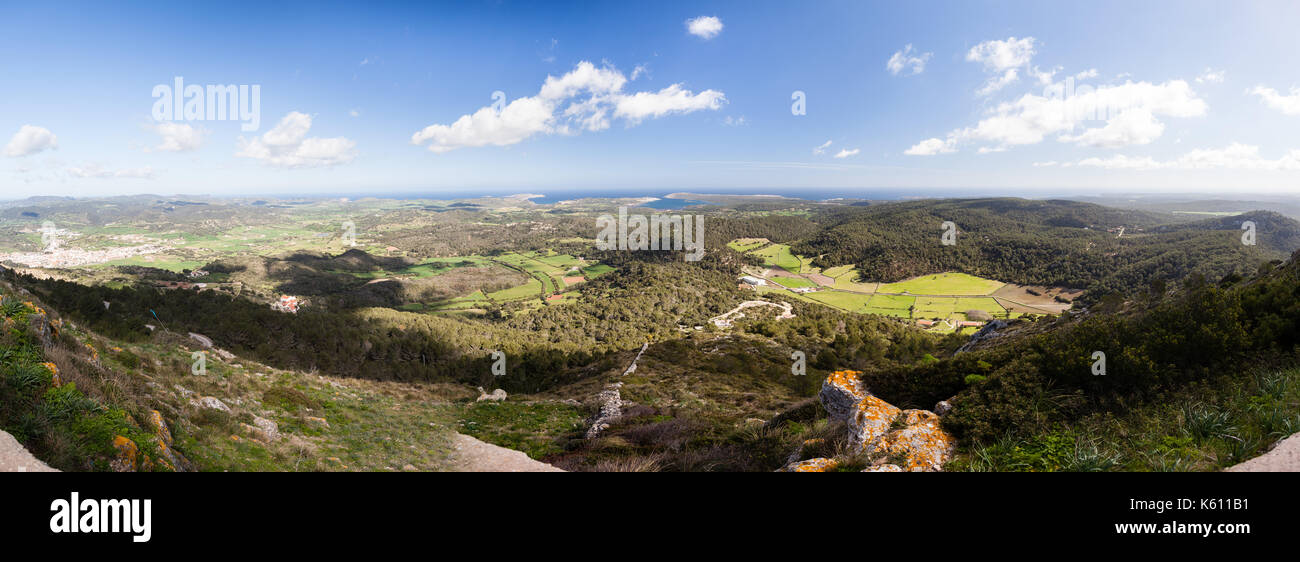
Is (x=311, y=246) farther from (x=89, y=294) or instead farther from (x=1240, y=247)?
(x=1240, y=247)

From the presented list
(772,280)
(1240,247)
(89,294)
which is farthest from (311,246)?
(1240,247)

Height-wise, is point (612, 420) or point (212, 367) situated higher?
point (212, 367)

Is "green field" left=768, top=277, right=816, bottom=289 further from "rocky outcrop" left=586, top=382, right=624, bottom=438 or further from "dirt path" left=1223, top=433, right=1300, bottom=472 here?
"dirt path" left=1223, top=433, right=1300, bottom=472

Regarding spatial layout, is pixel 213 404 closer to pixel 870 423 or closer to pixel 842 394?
pixel 870 423

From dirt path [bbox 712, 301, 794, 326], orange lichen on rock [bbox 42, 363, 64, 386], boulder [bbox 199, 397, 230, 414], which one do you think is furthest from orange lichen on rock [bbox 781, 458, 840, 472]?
dirt path [bbox 712, 301, 794, 326]

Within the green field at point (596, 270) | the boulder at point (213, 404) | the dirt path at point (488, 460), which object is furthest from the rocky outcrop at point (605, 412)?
the green field at point (596, 270)

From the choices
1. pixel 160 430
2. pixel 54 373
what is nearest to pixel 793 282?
pixel 160 430
